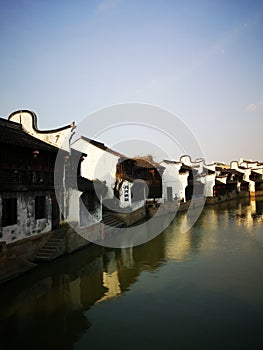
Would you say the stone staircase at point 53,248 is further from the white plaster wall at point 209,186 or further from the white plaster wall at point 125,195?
the white plaster wall at point 209,186

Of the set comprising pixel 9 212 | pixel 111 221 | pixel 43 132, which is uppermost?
pixel 43 132

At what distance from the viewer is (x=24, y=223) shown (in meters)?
15.3

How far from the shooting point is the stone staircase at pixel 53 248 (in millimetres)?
15727

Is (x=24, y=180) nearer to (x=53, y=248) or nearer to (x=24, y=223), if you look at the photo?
(x=24, y=223)

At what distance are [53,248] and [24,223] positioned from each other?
2416mm

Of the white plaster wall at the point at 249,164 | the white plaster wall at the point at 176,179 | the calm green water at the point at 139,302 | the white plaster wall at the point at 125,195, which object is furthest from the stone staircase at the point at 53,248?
the white plaster wall at the point at 249,164

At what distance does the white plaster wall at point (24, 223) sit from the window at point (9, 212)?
0.67ft

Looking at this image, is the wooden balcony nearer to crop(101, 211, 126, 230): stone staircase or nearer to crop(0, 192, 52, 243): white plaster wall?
crop(0, 192, 52, 243): white plaster wall

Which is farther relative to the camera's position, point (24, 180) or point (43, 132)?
point (43, 132)

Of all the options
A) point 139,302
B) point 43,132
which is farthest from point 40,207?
point 139,302

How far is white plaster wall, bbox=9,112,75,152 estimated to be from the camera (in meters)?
20.7

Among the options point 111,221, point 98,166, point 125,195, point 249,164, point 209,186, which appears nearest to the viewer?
point 111,221

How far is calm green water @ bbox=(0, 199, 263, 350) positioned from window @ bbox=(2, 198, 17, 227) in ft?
9.60

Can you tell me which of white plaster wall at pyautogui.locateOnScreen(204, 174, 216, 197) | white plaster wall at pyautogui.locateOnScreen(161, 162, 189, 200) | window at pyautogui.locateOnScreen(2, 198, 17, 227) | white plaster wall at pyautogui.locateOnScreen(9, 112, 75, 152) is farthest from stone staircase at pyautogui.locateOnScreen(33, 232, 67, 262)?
white plaster wall at pyautogui.locateOnScreen(204, 174, 216, 197)
